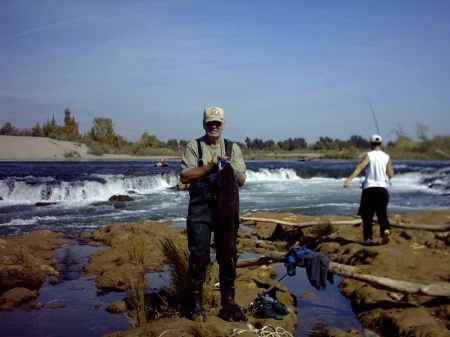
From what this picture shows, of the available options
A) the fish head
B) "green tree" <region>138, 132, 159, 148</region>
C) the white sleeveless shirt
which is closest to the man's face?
the fish head

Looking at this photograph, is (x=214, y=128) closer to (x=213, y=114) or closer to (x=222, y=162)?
(x=213, y=114)

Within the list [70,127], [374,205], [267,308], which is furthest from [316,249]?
[70,127]

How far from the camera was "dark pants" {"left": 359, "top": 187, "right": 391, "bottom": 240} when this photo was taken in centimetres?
771

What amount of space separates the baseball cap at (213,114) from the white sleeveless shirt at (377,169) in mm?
4087

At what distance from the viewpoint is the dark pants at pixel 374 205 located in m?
7.71

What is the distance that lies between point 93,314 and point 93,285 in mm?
1416

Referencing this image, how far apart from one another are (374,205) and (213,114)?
4.40 meters

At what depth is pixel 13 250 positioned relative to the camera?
837 cm

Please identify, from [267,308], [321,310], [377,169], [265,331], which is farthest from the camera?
[377,169]

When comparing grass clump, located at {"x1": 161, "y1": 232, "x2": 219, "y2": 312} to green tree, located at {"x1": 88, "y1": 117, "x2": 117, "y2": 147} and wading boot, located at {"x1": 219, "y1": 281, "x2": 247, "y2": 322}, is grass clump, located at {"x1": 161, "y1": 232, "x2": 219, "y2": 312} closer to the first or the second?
wading boot, located at {"x1": 219, "y1": 281, "x2": 247, "y2": 322}

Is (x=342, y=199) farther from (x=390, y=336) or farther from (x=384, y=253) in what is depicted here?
(x=390, y=336)

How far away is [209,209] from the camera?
446cm

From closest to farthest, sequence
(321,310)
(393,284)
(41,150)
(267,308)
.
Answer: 1. (267,308)
2. (393,284)
3. (321,310)
4. (41,150)

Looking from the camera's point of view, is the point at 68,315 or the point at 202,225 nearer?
the point at 202,225
